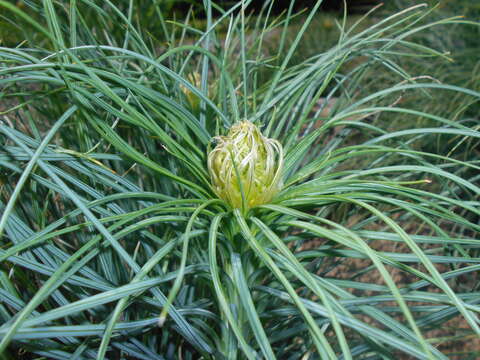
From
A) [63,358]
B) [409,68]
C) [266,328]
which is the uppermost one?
[63,358]

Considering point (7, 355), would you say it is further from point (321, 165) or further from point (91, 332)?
point (321, 165)

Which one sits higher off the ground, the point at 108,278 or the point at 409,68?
the point at 108,278

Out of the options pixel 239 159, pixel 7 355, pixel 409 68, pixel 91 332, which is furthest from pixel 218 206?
pixel 409 68

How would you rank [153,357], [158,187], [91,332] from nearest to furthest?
[91,332] → [153,357] → [158,187]

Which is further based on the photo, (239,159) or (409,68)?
(409,68)

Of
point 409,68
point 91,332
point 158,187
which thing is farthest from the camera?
point 409,68

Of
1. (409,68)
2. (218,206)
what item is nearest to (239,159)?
(218,206)

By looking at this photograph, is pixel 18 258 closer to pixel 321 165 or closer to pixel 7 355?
pixel 7 355
